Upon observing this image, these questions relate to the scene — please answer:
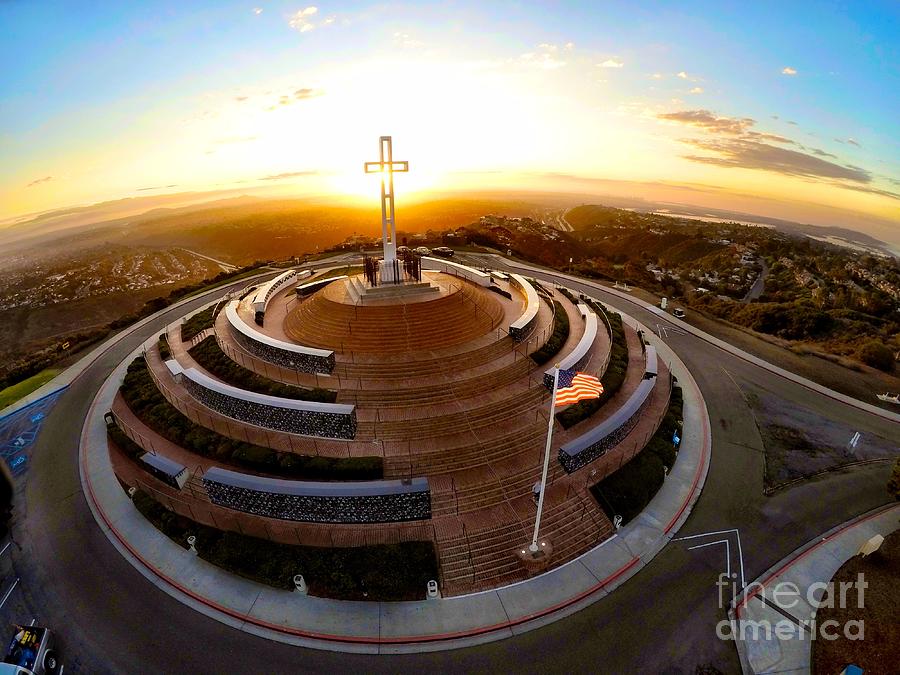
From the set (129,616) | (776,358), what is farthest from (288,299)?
(776,358)

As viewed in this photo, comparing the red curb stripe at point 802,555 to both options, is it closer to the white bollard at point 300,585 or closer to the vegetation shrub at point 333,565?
the vegetation shrub at point 333,565

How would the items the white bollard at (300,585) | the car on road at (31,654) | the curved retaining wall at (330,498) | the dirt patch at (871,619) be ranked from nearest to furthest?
the car on road at (31,654) → the dirt patch at (871,619) → the white bollard at (300,585) → the curved retaining wall at (330,498)

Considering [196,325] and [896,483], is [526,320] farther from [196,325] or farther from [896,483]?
[196,325]

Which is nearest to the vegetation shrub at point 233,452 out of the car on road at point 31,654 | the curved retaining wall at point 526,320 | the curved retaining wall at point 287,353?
the curved retaining wall at point 287,353

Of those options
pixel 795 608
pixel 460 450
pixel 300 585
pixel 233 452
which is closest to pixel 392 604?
pixel 300 585

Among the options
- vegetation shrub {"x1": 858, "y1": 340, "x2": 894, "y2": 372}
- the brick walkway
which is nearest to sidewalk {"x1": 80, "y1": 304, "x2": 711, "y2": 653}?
the brick walkway

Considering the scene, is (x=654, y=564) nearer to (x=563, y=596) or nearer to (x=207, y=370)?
(x=563, y=596)

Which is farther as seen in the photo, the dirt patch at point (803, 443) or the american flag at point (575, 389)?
the dirt patch at point (803, 443)
